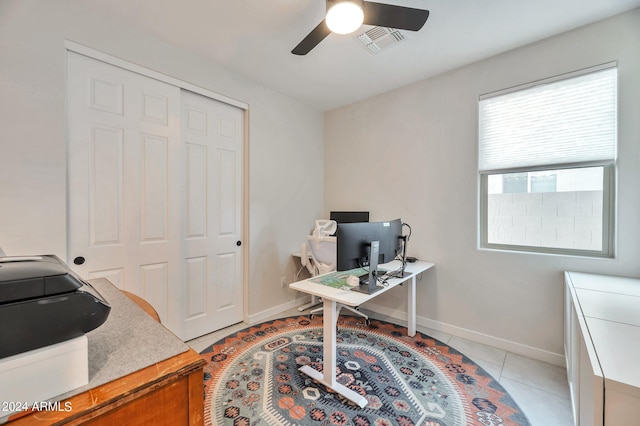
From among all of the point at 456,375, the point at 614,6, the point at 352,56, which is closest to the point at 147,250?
the point at 352,56

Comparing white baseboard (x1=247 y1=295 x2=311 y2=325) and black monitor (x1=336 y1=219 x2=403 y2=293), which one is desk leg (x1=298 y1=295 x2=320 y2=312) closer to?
white baseboard (x1=247 y1=295 x2=311 y2=325)

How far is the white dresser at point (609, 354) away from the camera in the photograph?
0.78m

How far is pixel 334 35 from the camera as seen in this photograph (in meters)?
2.20

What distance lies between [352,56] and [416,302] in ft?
8.75

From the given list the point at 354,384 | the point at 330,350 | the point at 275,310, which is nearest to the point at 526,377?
the point at 354,384

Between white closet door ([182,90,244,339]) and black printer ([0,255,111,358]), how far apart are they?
79.0 inches

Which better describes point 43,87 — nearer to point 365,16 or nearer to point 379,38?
point 365,16

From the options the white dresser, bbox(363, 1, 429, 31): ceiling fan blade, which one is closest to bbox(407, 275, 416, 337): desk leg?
the white dresser

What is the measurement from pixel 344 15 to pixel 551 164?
83.1 inches

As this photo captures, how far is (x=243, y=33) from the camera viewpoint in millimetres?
2162

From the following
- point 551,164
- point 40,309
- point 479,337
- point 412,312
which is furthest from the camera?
point 412,312

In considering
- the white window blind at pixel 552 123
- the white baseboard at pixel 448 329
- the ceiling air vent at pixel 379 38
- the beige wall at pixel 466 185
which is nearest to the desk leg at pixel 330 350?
the white baseboard at pixel 448 329

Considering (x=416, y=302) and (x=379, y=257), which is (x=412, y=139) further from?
(x=416, y=302)

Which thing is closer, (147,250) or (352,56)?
(147,250)
